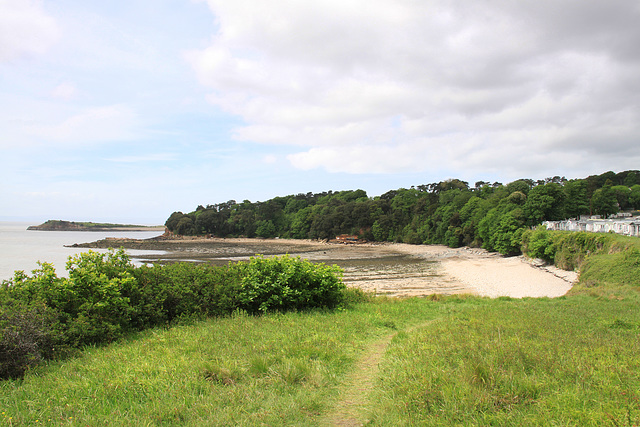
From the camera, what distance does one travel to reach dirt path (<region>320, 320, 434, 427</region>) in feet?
14.4

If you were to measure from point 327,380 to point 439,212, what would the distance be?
297 ft

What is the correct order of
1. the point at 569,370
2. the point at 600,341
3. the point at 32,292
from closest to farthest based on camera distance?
1. the point at 569,370
2. the point at 600,341
3. the point at 32,292

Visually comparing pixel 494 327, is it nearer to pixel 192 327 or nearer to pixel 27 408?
pixel 192 327

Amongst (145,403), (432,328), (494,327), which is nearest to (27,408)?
(145,403)

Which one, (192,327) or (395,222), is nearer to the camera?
(192,327)

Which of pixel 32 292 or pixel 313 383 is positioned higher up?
pixel 32 292

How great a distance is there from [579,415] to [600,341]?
12.5ft

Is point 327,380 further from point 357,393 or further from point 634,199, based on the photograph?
point 634,199

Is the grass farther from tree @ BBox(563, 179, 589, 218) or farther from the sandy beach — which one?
tree @ BBox(563, 179, 589, 218)

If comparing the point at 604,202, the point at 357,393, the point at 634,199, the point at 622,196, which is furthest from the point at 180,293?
the point at 634,199

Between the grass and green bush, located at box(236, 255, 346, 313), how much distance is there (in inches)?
89.8

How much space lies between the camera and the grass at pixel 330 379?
13.5ft

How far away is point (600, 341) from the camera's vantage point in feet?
21.9

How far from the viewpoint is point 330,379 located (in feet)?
18.1
